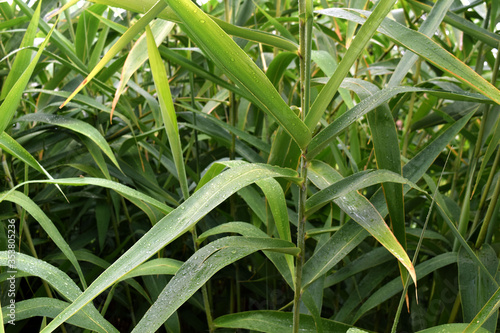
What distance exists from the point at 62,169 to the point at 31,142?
158mm

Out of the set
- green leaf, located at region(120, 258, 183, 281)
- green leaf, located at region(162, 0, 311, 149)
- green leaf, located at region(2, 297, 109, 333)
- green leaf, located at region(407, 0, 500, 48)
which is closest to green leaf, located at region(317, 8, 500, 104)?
green leaf, located at region(162, 0, 311, 149)

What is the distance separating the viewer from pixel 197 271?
0.38 metres

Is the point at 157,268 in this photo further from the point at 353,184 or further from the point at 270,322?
the point at 353,184

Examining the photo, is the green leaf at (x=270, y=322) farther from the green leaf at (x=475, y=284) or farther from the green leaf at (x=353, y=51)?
the green leaf at (x=353, y=51)

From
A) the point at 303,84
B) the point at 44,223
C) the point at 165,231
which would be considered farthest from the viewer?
the point at 44,223

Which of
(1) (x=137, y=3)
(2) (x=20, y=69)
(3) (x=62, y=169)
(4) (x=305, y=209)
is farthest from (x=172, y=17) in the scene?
(3) (x=62, y=169)

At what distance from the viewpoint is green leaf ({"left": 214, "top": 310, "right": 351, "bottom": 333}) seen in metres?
0.52

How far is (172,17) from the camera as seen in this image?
39cm

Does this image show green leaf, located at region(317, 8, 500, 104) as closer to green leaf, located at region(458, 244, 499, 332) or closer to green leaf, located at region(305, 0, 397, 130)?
green leaf, located at region(305, 0, 397, 130)

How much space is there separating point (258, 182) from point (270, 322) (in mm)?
179

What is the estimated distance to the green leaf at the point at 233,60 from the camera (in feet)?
1.02

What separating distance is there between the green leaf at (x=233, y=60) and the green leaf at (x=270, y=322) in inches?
10.6

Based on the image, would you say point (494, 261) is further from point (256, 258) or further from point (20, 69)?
point (20, 69)

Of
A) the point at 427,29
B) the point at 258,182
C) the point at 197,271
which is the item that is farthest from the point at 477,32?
the point at 197,271
